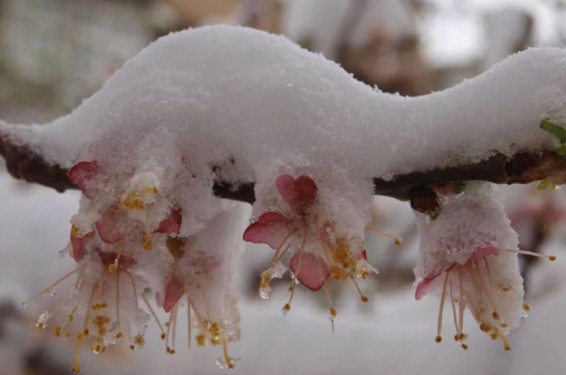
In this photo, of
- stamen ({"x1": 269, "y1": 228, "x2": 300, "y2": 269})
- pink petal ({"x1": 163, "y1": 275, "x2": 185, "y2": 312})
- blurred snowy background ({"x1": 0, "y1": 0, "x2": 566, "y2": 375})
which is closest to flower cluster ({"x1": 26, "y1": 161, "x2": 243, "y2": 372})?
pink petal ({"x1": 163, "y1": 275, "x2": 185, "y2": 312})

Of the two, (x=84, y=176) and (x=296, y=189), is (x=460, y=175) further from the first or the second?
(x=84, y=176)

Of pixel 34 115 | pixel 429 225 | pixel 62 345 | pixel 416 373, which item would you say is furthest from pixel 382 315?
pixel 34 115

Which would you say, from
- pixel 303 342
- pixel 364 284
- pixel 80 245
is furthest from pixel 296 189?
pixel 364 284

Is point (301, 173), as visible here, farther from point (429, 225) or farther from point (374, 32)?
point (374, 32)

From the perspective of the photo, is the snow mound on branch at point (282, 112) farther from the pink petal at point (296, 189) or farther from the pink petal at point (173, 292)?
the pink petal at point (173, 292)

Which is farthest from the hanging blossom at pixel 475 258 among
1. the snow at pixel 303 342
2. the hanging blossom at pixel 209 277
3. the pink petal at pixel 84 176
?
the snow at pixel 303 342

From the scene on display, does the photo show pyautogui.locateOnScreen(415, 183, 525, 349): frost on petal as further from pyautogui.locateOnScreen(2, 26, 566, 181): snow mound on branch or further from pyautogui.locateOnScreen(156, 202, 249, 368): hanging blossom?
pyautogui.locateOnScreen(156, 202, 249, 368): hanging blossom
